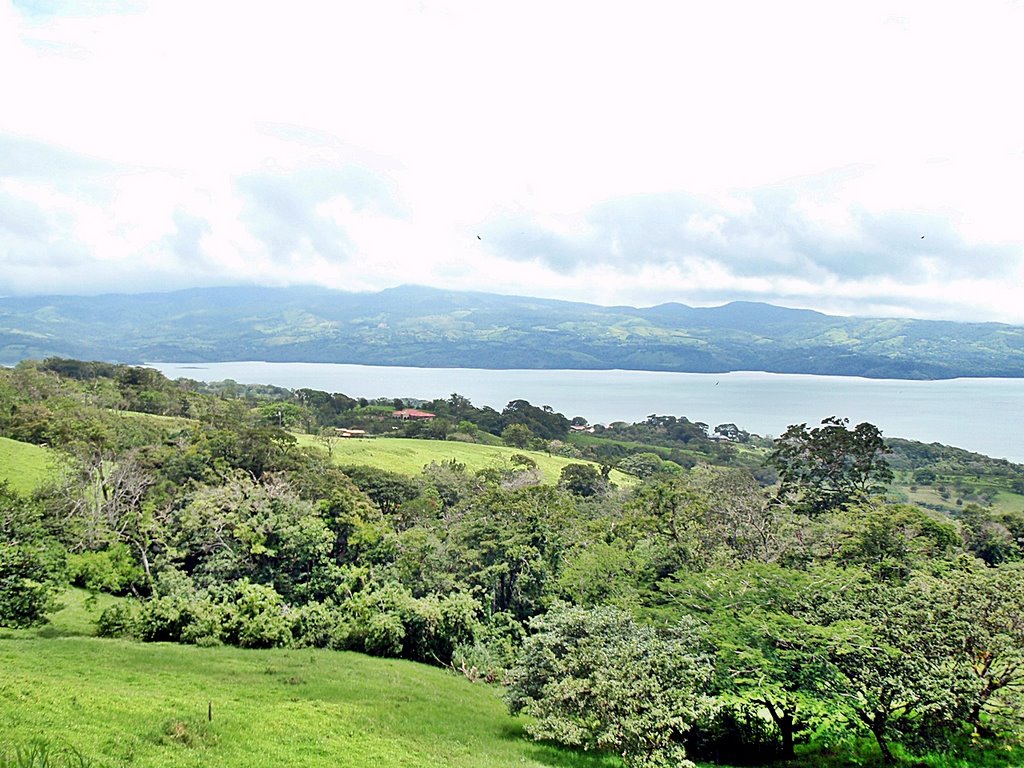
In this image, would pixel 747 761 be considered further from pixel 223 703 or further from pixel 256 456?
pixel 256 456

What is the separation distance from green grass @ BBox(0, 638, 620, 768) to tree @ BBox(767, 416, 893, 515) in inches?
855

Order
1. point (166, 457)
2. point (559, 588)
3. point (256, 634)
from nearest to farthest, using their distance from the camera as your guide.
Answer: point (256, 634) → point (559, 588) → point (166, 457)

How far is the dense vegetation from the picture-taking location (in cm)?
1313

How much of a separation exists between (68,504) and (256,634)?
15934 mm

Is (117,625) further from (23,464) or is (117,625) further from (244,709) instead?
(23,464)

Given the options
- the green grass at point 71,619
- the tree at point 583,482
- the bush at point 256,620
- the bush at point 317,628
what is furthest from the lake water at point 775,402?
the bush at point 256,620

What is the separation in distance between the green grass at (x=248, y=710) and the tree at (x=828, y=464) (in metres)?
21.7

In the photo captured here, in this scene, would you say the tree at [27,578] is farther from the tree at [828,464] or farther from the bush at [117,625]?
the tree at [828,464]

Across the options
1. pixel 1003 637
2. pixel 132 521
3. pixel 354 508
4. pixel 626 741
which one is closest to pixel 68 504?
pixel 132 521

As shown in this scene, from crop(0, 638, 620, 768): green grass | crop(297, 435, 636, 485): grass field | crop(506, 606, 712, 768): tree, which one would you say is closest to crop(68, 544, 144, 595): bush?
crop(0, 638, 620, 768): green grass

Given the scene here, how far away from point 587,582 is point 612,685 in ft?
34.4

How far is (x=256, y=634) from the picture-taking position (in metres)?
20.2

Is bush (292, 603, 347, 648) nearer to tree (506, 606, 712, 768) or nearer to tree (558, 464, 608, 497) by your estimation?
tree (506, 606, 712, 768)

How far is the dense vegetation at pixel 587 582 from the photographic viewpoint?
13133 mm
